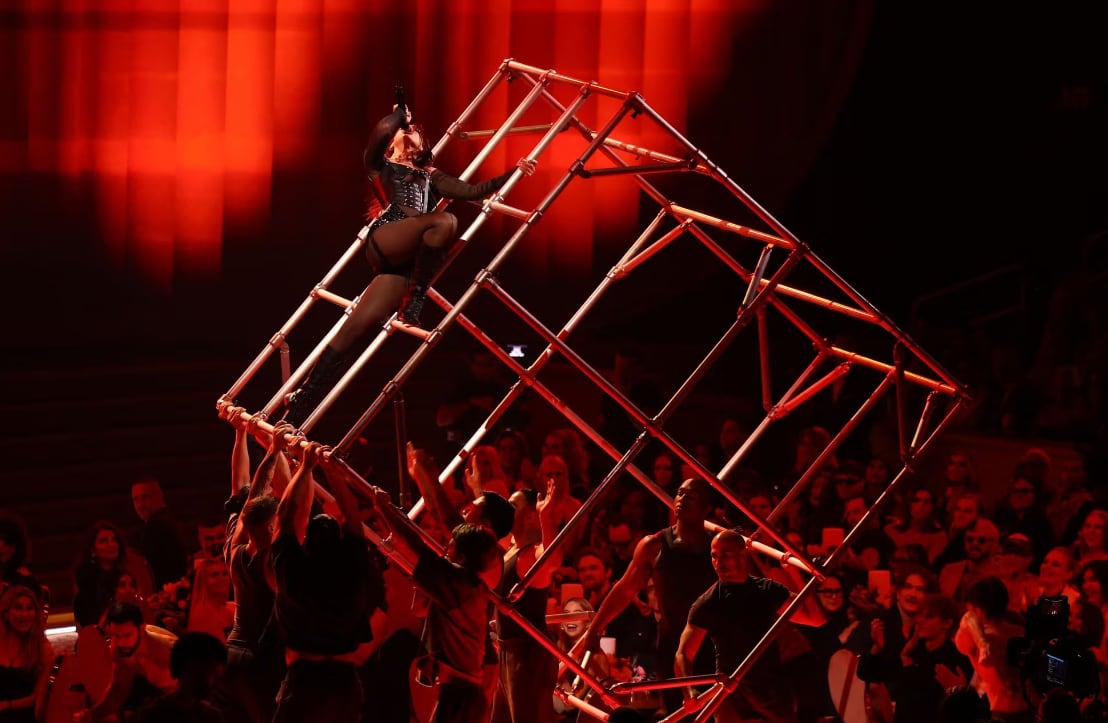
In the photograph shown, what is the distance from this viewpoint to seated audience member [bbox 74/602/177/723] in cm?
682

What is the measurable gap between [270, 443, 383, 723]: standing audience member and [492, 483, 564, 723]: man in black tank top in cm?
90

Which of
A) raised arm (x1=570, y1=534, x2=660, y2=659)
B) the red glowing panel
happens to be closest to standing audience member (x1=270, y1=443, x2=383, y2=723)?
raised arm (x1=570, y1=534, x2=660, y2=659)

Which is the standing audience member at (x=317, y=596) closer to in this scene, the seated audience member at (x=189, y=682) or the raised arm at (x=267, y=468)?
the raised arm at (x=267, y=468)

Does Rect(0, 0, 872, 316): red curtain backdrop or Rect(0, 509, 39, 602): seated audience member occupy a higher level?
Rect(0, 0, 872, 316): red curtain backdrop

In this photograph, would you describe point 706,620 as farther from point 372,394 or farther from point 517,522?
point 372,394

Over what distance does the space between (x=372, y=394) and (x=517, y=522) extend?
6.01m

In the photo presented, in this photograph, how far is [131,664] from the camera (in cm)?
687

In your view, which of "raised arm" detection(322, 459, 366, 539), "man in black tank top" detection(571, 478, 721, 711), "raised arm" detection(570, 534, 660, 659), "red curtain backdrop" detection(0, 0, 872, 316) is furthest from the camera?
"red curtain backdrop" detection(0, 0, 872, 316)

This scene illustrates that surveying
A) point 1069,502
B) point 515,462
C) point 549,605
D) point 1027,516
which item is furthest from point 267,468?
point 1069,502

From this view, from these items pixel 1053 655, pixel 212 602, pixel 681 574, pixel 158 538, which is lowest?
pixel 158 538

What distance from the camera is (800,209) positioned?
1385cm

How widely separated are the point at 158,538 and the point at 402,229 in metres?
3.72

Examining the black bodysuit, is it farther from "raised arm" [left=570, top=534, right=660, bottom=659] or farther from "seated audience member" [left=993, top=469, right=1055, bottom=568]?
"seated audience member" [left=993, top=469, right=1055, bottom=568]

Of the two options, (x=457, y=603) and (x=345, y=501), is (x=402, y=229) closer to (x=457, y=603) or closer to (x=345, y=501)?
(x=345, y=501)
